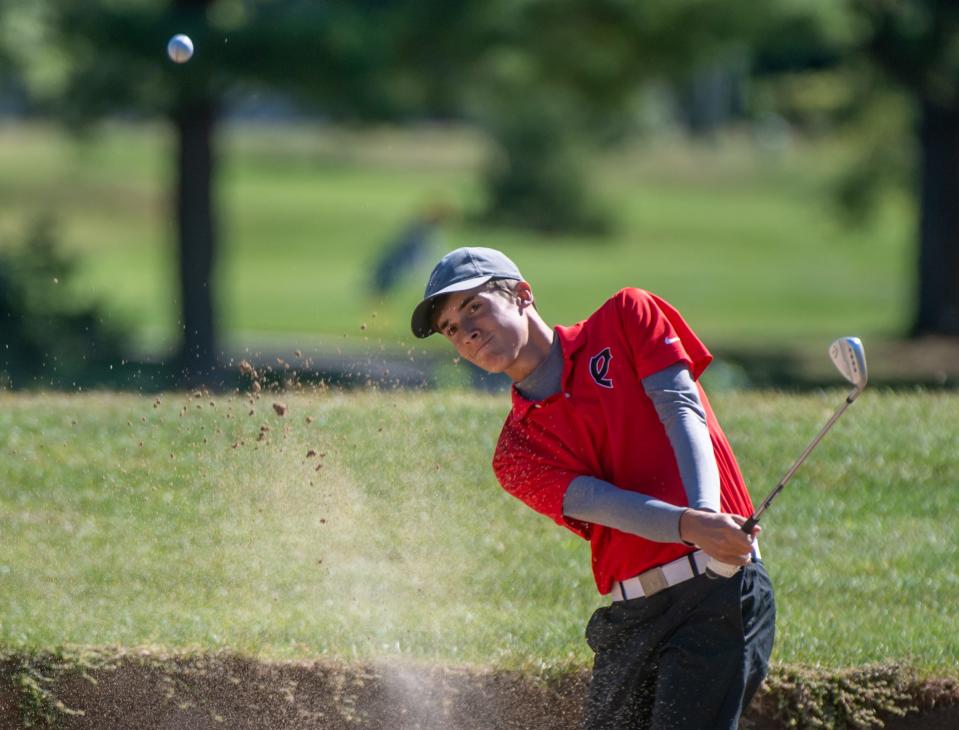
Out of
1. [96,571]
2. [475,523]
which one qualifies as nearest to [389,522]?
[475,523]

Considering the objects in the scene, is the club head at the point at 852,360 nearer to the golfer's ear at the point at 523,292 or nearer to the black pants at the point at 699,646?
the black pants at the point at 699,646

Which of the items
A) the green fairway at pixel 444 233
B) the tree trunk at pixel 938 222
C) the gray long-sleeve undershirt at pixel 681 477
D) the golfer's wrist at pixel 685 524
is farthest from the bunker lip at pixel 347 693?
the tree trunk at pixel 938 222

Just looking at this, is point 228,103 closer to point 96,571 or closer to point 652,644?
point 96,571

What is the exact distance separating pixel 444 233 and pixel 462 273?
3434cm

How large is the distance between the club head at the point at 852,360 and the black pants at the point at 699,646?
20.8 inches

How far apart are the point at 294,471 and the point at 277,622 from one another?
0.58m

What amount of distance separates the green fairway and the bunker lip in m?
11.1

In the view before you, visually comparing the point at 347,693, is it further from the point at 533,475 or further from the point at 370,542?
the point at 533,475

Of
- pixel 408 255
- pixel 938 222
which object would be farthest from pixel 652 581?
pixel 938 222

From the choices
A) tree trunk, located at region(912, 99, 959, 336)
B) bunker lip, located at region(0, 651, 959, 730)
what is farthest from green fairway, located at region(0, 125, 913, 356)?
bunker lip, located at region(0, 651, 959, 730)

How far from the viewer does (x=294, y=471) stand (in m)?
5.03

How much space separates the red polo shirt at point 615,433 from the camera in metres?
3.70

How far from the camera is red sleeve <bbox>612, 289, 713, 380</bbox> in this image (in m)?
3.69

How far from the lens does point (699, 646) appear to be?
3.67m
